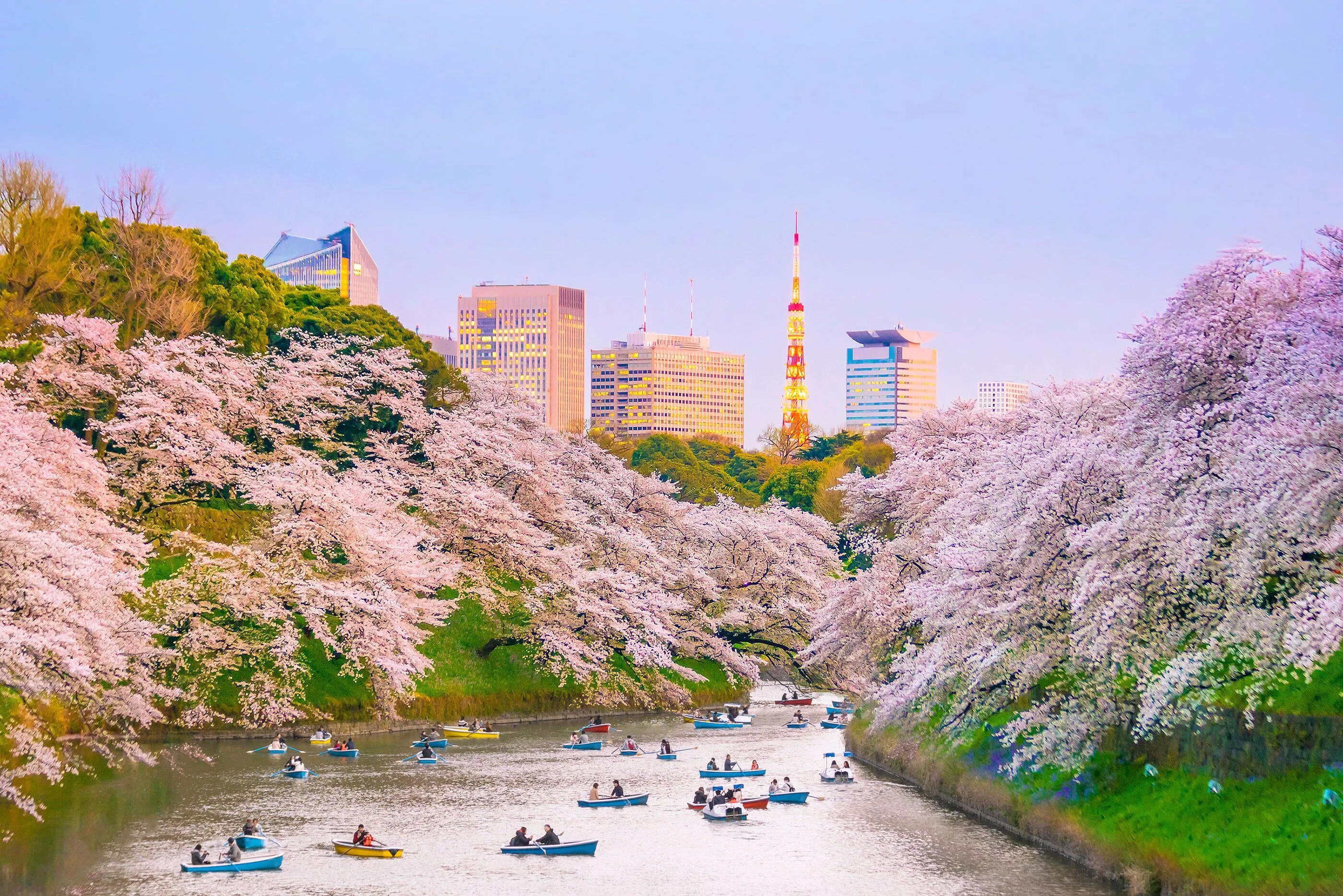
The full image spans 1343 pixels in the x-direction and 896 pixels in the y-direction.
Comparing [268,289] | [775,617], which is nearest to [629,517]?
[775,617]

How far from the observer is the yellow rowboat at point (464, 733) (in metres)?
54.8

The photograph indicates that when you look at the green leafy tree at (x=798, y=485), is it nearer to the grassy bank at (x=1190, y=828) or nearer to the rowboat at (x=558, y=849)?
the grassy bank at (x=1190, y=828)

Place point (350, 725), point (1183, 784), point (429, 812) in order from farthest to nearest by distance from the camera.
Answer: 1. point (350, 725)
2. point (429, 812)
3. point (1183, 784)

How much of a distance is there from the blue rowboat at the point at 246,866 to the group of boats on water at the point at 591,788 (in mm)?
11

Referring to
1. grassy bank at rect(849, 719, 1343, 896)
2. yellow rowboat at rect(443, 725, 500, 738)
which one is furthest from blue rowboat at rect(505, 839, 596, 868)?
yellow rowboat at rect(443, 725, 500, 738)

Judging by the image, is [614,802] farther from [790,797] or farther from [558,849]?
[558,849]

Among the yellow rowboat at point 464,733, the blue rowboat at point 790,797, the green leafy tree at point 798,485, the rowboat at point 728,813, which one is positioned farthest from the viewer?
the green leafy tree at point 798,485

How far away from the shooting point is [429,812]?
128 feet

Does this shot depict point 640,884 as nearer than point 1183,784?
No

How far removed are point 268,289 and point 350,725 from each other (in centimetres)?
2743

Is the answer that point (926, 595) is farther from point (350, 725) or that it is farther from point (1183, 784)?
point (350, 725)

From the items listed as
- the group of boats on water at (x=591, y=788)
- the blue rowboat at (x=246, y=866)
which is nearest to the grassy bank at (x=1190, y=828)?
the group of boats on water at (x=591, y=788)

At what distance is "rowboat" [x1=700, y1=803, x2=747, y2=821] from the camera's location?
Result: 38.8 meters

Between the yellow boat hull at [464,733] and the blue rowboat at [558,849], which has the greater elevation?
the yellow boat hull at [464,733]
